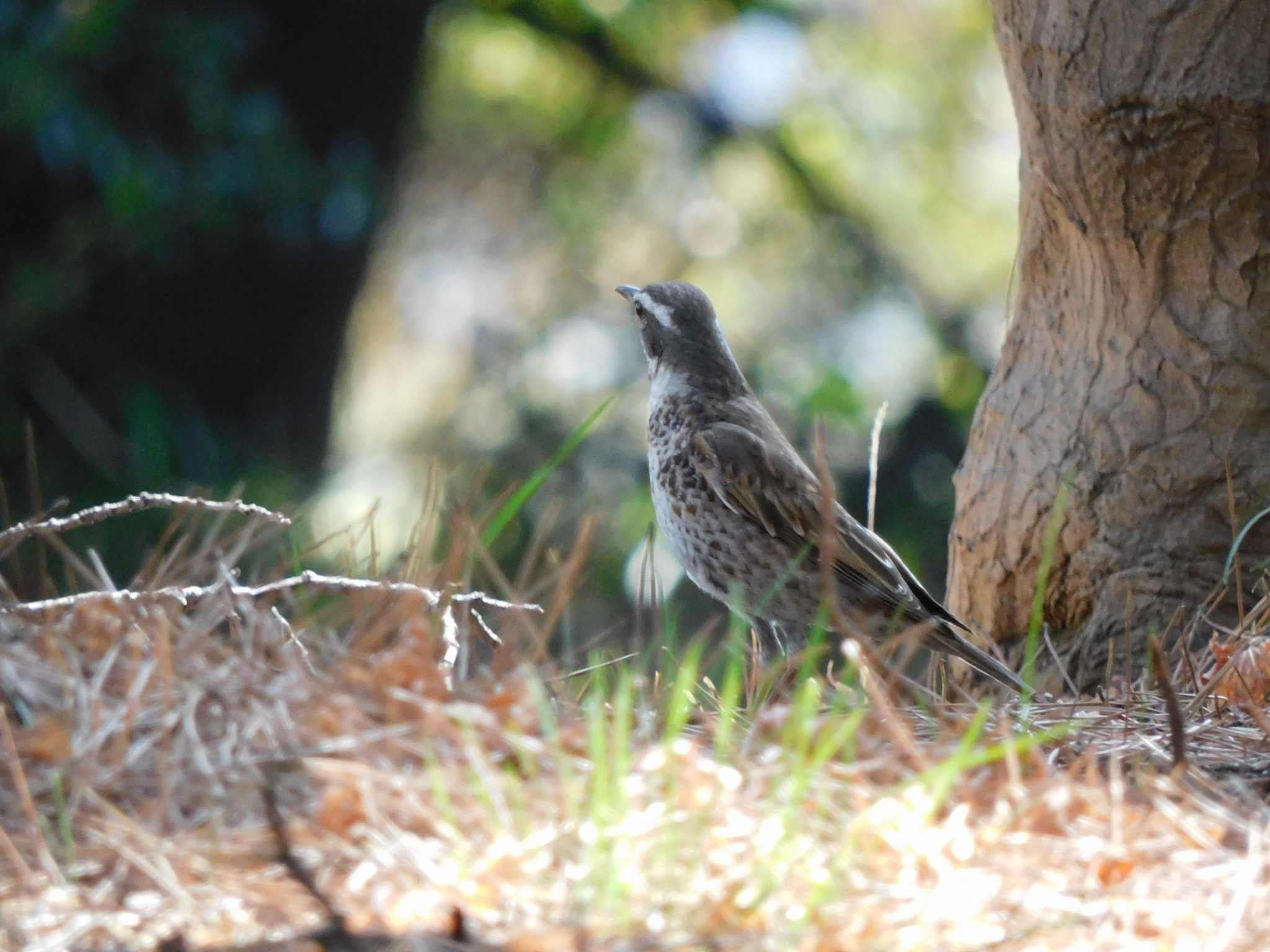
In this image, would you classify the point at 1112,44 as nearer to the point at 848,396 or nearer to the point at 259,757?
the point at 259,757

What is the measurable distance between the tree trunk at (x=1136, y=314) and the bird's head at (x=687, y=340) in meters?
1.02

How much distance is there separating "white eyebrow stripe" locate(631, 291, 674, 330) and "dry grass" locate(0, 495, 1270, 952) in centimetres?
270

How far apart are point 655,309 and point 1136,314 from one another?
64.3 inches

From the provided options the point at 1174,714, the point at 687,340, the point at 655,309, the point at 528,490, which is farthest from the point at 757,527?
the point at 1174,714

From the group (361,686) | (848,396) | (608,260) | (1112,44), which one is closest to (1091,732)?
(361,686)

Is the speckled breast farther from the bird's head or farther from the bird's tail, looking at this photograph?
the bird's tail

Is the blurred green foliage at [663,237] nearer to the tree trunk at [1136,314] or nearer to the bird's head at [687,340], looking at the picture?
the bird's head at [687,340]

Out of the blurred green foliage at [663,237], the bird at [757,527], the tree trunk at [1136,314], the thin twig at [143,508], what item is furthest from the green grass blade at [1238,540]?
the blurred green foliage at [663,237]

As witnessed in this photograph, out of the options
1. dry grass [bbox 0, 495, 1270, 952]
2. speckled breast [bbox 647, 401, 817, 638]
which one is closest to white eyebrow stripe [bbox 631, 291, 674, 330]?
speckled breast [bbox 647, 401, 817, 638]

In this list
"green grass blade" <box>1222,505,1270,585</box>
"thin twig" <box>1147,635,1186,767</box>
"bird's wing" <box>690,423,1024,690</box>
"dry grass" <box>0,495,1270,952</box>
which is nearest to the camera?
"dry grass" <box>0,495,1270,952</box>

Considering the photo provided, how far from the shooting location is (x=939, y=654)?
407cm

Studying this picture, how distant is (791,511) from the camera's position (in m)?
4.34

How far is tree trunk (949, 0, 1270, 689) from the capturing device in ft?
11.6

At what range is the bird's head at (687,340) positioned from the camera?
477cm
